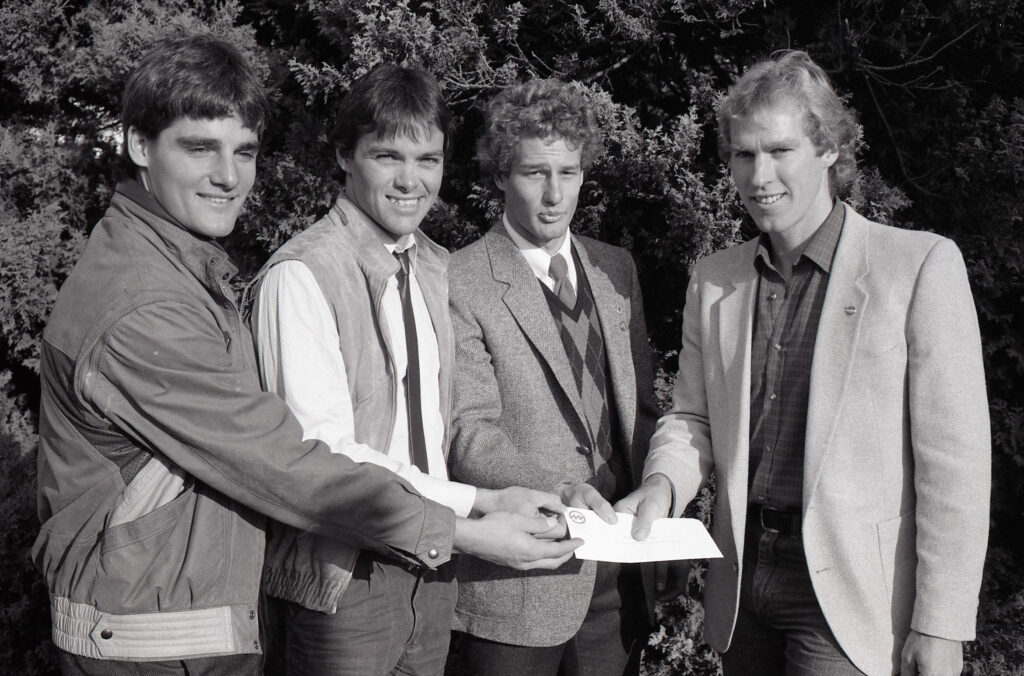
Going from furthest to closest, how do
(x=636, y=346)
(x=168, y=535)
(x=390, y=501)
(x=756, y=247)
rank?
(x=636, y=346) < (x=756, y=247) < (x=390, y=501) < (x=168, y=535)

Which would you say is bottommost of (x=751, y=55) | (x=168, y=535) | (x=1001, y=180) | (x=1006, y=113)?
(x=168, y=535)

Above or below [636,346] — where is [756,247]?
above

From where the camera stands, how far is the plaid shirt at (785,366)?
Answer: 2164mm

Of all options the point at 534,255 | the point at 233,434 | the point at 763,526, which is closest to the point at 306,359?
the point at 233,434

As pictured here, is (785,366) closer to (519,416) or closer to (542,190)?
(519,416)

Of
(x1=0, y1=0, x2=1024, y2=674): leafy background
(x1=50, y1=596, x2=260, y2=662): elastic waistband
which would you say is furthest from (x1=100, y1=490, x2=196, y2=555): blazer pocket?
(x1=0, y1=0, x2=1024, y2=674): leafy background

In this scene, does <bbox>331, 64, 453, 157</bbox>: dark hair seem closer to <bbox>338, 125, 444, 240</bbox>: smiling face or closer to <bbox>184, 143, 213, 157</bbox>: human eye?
<bbox>338, 125, 444, 240</bbox>: smiling face

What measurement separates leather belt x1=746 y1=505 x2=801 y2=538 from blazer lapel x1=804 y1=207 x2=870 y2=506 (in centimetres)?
10

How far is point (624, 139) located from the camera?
3.58 m

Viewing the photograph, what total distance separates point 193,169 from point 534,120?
114 centimetres

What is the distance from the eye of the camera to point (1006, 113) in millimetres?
3398

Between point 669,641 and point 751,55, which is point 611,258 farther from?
point 669,641

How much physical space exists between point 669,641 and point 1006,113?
2643mm

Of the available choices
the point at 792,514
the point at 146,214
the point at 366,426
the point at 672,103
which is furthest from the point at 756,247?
the point at 672,103
